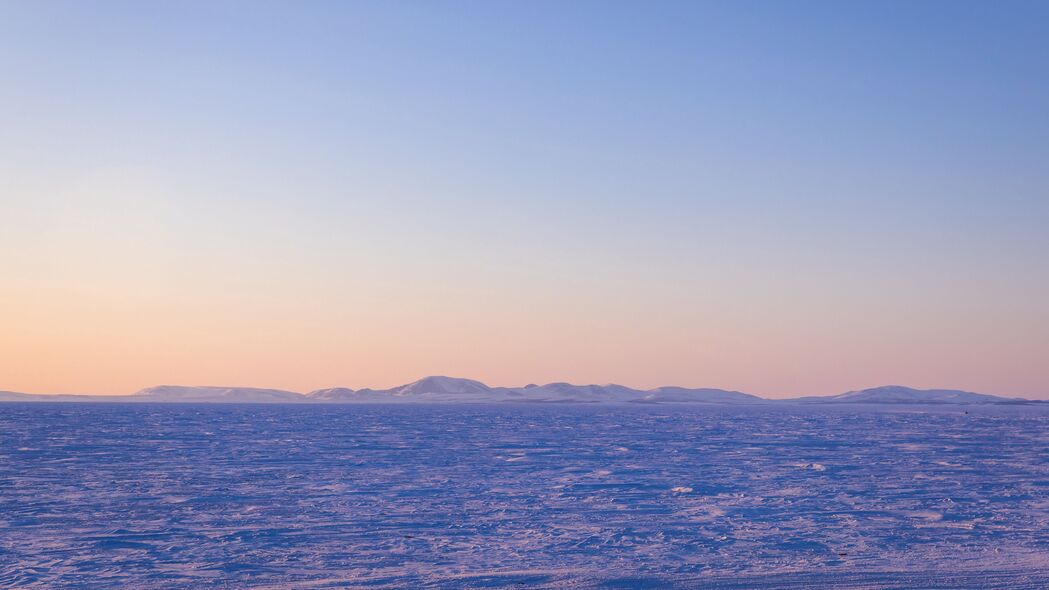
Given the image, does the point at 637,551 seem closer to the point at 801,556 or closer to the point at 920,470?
the point at 801,556

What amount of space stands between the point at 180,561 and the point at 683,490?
1408 centimetres

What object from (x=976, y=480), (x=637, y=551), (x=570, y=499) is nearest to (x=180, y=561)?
(x=637, y=551)

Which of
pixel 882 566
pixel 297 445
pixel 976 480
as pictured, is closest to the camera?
pixel 882 566

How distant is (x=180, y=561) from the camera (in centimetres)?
1591

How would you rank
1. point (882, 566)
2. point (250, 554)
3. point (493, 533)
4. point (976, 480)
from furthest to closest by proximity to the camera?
point (976, 480), point (493, 533), point (250, 554), point (882, 566)

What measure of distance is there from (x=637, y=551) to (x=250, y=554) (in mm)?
6995

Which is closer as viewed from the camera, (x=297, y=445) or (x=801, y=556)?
(x=801, y=556)

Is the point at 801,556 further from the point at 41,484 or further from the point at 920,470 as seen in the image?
the point at 41,484

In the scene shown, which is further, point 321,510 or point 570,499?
point 570,499

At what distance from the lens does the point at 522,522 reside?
65.3ft

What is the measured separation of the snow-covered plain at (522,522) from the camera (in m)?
15.0

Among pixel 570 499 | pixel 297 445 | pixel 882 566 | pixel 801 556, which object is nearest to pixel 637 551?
pixel 801 556

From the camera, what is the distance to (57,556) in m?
16.2

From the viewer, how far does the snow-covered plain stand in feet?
49.1
